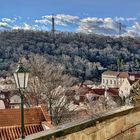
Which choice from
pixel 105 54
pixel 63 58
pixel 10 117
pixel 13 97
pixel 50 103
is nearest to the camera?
pixel 10 117

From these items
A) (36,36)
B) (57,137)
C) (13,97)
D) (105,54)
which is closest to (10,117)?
(57,137)

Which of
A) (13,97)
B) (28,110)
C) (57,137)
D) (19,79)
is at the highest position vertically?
(19,79)

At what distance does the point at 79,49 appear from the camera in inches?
5940

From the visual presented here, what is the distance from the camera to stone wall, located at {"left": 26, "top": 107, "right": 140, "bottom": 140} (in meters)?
7.00

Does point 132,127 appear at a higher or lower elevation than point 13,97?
higher

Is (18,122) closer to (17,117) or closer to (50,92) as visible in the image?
(17,117)

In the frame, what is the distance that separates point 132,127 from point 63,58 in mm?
120520

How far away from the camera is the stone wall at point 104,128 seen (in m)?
7.00

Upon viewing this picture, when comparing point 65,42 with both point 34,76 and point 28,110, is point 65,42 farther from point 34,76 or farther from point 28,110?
point 28,110

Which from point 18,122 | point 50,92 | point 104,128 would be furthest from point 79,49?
point 104,128

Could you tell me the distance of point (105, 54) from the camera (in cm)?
15925

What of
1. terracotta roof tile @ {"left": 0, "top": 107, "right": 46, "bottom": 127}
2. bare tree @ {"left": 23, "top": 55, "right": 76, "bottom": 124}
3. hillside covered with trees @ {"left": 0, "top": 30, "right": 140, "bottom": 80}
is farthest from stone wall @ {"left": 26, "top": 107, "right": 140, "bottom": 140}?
hillside covered with trees @ {"left": 0, "top": 30, "right": 140, "bottom": 80}

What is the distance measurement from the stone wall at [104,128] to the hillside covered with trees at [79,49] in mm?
107206

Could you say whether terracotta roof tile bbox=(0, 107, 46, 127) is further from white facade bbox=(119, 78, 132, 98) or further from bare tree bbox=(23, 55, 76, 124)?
white facade bbox=(119, 78, 132, 98)
